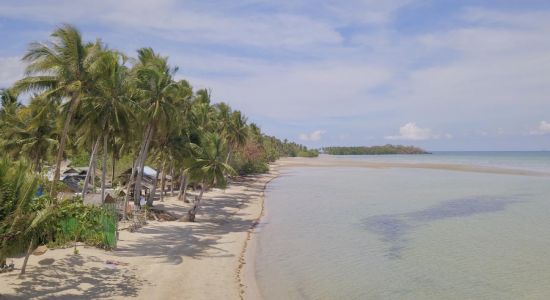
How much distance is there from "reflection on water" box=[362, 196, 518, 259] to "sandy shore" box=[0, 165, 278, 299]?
318 inches

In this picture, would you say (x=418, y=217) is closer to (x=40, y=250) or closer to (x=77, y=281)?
(x=77, y=281)

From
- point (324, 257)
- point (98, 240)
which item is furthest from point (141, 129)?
point (324, 257)

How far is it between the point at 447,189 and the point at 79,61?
145ft

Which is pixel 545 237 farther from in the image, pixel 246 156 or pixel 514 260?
pixel 246 156

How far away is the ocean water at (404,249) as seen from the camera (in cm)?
1520

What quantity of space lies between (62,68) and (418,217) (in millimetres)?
24935

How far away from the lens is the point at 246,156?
70.2m

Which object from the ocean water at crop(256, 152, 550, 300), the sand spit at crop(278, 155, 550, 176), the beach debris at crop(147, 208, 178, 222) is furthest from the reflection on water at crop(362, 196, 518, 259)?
the sand spit at crop(278, 155, 550, 176)

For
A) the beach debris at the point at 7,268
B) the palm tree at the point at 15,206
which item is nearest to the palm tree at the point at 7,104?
the beach debris at the point at 7,268

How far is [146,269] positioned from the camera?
1514cm

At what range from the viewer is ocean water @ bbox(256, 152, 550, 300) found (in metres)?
15.2

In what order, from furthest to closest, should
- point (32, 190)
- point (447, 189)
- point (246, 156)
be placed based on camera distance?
1. point (246, 156)
2. point (447, 189)
3. point (32, 190)

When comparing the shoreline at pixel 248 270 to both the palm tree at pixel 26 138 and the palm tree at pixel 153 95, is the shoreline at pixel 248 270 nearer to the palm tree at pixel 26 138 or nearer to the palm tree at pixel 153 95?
the palm tree at pixel 153 95

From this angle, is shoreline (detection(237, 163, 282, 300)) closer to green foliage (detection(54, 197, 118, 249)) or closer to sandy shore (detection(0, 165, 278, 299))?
sandy shore (detection(0, 165, 278, 299))
